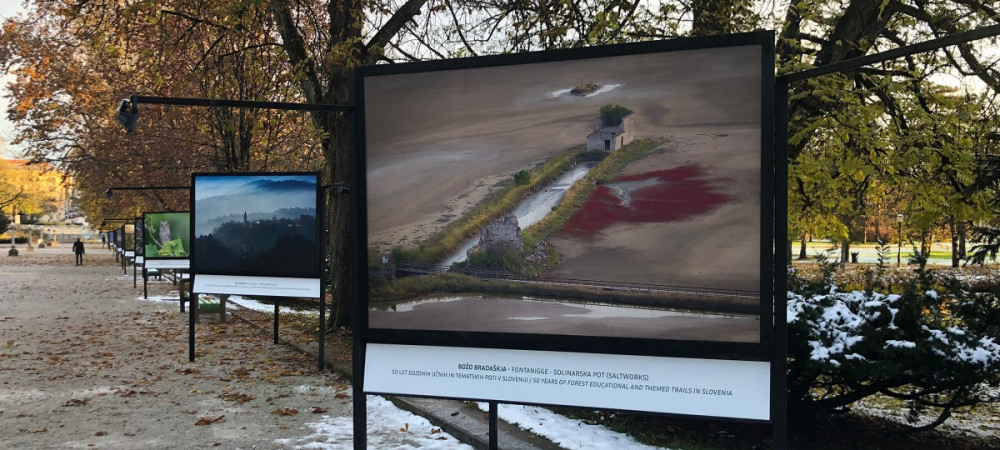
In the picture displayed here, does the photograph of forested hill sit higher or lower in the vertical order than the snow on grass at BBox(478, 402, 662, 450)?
higher

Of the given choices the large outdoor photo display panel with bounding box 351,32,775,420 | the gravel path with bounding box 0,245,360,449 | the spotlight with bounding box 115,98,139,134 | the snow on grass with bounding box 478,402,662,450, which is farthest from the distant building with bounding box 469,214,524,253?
the gravel path with bounding box 0,245,360,449

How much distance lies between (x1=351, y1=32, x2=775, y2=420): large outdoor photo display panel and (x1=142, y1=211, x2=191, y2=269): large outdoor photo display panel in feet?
53.6

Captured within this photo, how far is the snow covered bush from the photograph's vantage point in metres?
5.98

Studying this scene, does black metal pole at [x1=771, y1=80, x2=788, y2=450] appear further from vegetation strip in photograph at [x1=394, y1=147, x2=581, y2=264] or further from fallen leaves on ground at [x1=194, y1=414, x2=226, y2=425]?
fallen leaves on ground at [x1=194, y1=414, x2=226, y2=425]

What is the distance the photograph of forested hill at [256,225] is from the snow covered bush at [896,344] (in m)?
6.79

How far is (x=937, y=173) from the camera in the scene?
36.9ft

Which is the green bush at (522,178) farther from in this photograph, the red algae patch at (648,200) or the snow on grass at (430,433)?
the snow on grass at (430,433)

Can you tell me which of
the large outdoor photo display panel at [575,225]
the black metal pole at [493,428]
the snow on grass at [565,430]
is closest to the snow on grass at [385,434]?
the snow on grass at [565,430]

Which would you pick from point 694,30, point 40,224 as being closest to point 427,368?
point 694,30

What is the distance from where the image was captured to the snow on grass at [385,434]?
7.17 metres

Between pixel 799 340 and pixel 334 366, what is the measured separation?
6.86 metres

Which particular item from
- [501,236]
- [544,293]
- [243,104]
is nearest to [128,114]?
[243,104]

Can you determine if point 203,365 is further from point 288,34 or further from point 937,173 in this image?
point 937,173

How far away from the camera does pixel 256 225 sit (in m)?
11.6
